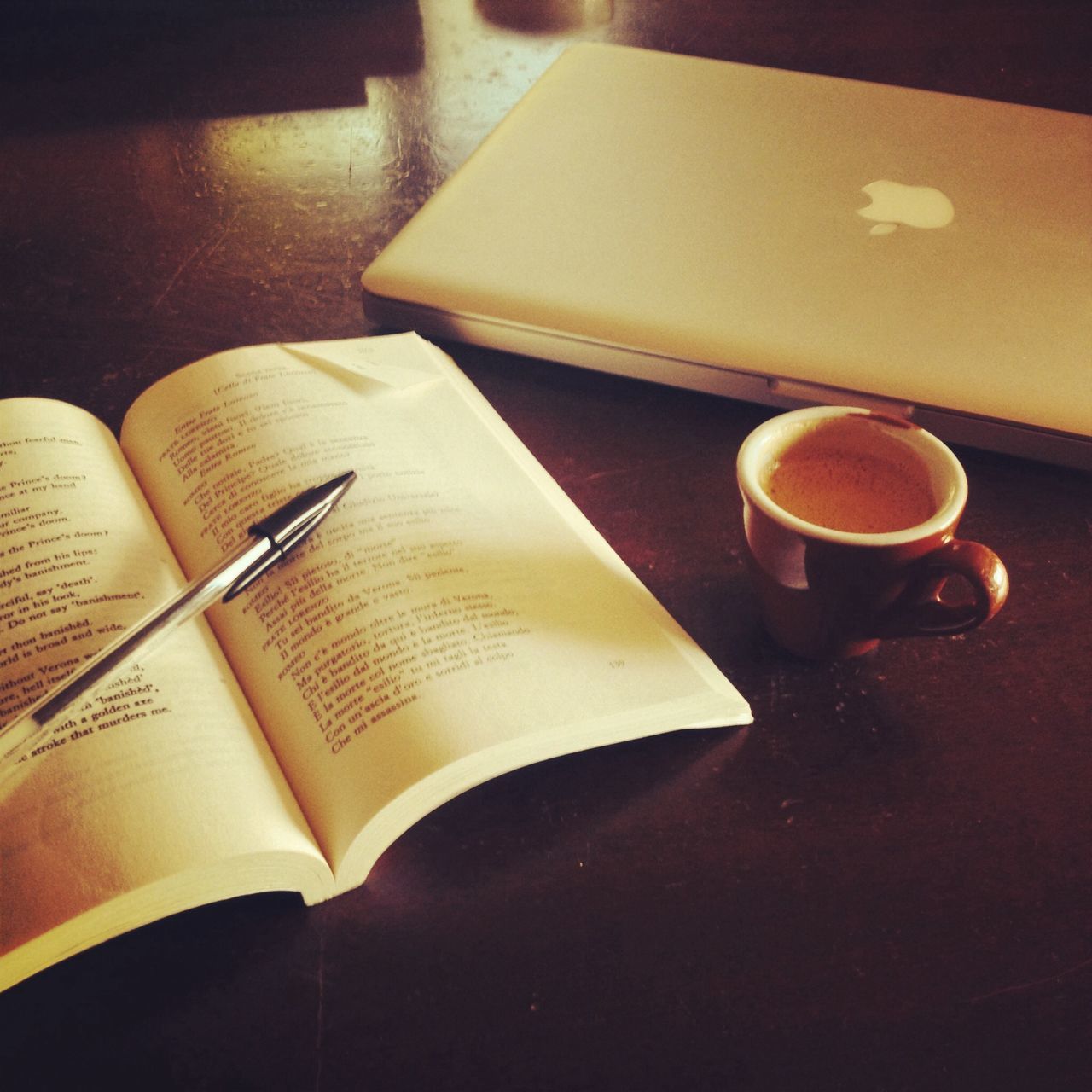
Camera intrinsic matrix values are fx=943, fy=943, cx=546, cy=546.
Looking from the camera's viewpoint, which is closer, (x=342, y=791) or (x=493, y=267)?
(x=342, y=791)

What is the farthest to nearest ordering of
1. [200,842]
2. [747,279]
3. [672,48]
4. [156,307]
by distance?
[672,48]
[156,307]
[747,279]
[200,842]

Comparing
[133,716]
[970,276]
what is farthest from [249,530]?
[970,276]

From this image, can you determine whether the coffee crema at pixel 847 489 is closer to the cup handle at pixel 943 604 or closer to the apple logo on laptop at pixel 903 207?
the cup handle at pixel 943 604

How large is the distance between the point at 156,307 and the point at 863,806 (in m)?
0.64

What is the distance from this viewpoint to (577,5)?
1197 mm

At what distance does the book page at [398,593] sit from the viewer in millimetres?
424

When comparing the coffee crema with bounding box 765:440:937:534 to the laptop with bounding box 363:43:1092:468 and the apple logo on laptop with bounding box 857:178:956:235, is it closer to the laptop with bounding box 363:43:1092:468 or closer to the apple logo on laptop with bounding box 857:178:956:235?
the laptop with bounding box 363:43:1092:468

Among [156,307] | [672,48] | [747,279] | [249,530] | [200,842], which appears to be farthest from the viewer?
[672,48]

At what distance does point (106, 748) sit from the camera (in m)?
0.41

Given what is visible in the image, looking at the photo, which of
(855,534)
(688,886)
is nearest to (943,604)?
(855,534)

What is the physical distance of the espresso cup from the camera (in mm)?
421

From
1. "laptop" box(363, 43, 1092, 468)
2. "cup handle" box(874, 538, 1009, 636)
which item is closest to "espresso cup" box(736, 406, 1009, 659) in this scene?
"cup handle" box(874, 538, 1009, 636)

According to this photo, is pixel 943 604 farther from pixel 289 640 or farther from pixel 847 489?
pixel 289 640

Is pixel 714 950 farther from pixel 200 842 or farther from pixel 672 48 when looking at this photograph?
pixel 672 48
